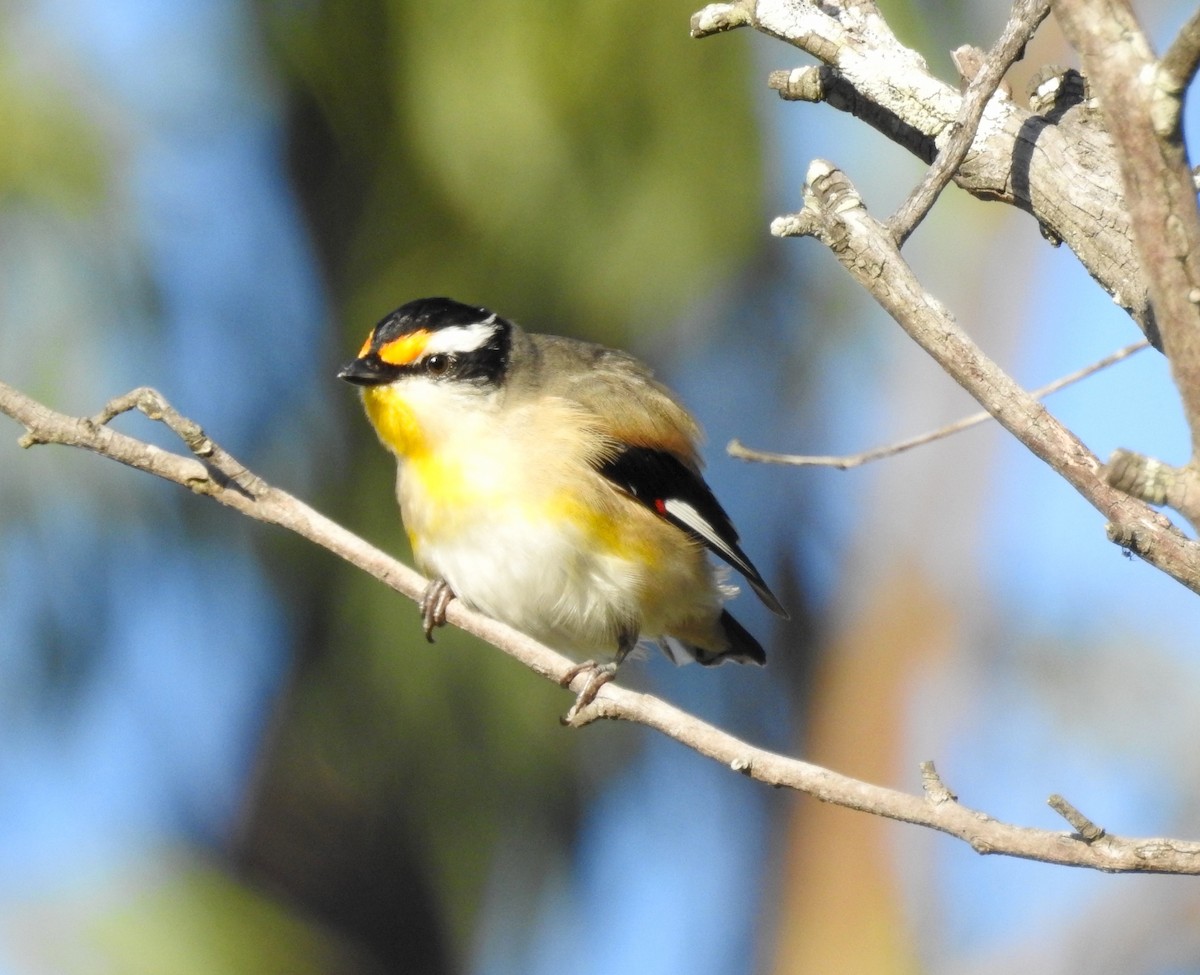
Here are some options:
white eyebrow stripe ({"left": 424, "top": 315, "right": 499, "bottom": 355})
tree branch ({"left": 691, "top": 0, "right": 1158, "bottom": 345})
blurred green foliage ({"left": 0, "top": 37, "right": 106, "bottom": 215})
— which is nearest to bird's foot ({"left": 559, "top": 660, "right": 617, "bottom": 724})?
white eyebrow stripe ({"left": 424, "top": 315, "right": 499, "bottom": 355})

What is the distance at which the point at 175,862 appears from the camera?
5.02 m

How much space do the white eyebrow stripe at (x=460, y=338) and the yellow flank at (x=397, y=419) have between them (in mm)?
160

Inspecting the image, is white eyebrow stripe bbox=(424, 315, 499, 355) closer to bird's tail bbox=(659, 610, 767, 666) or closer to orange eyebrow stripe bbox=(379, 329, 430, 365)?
orange eyebrow stripe bbox=(379, 329, 430, 365)

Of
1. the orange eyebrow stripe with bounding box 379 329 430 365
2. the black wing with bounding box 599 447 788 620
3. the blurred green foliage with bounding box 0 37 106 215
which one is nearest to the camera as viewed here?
the orange eyebrow stripe with bounding box 379 329 430 365

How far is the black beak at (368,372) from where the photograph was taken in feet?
12.5

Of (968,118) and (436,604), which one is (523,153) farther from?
(968,118)

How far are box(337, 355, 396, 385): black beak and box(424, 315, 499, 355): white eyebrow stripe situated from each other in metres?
0.13

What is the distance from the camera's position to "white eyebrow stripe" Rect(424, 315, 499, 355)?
3.99 metres

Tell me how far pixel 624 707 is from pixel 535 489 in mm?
1321

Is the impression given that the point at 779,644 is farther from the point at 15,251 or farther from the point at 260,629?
the point at 15,251

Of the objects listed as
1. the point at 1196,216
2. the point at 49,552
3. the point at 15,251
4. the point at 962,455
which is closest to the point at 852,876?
the point at 962,455

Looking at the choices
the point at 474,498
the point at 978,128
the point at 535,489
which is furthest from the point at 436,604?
the point at 978,128

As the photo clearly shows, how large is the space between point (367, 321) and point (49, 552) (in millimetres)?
1406

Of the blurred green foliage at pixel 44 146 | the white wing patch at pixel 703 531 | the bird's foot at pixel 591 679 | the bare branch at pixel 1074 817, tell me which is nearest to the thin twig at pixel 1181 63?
the bare branch at pixel 1074 817
